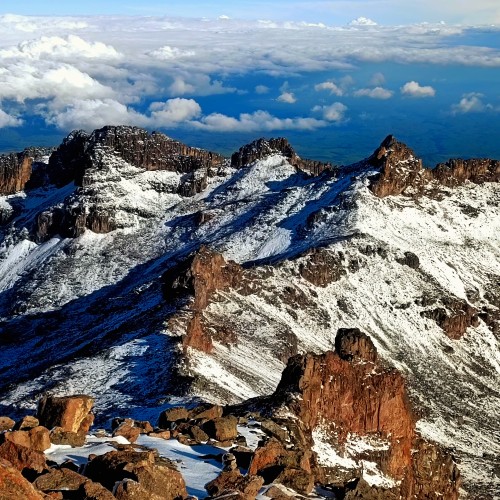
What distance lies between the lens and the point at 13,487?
1208 inches

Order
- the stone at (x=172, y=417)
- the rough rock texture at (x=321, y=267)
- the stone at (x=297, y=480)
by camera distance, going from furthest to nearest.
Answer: the rough rock texture at (x=321, y=267)
the stone at (x=172, y=417)
the stone at (x=297, y=480)

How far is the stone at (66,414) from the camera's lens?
161 ft

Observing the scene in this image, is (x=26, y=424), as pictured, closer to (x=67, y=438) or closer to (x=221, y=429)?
(x=67, y=438)

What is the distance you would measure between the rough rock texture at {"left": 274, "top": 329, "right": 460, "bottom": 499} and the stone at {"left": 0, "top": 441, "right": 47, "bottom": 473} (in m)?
38.6

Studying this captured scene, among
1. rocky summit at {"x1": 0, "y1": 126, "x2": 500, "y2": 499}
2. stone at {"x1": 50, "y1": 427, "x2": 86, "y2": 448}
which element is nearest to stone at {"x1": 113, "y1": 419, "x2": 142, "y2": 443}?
rocky summit at {"x1": 0, "y1": 126, "x2": 500, "y2": 499}

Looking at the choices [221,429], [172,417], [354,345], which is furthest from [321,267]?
[221,429]

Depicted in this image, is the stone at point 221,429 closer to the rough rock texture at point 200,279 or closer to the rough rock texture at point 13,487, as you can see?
the rough rock texture at point 13,487

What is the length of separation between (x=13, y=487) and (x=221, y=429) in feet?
75.4

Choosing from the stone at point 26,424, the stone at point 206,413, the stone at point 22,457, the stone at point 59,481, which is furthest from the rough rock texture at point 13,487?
the stone at point 206,413

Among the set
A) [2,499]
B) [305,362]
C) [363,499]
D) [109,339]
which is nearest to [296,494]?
[363,499]

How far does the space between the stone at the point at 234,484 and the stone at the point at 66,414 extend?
11.8m

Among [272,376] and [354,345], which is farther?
[272,376]

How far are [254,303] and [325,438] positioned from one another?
73639 millimetres

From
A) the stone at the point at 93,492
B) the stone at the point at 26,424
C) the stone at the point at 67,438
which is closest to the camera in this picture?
the stone at the point at 93,492
